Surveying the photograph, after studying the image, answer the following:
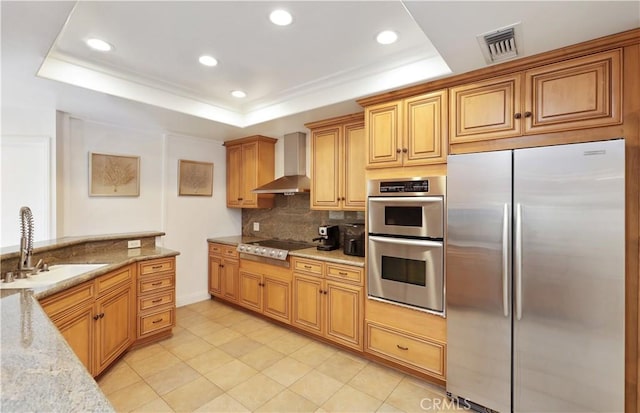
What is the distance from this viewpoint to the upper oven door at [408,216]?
234 centimetres

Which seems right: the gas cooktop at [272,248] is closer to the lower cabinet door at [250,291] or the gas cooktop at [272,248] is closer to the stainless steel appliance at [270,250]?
the stainless steel appliance at [270,250]

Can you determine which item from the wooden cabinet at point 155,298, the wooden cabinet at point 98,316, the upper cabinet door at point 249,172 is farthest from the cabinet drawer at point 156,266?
the upper cabinet door at point 249,172

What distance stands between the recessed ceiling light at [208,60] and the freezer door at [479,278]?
2002 millimetres

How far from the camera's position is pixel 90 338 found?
7.44ft

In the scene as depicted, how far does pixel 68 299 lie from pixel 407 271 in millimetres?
2430

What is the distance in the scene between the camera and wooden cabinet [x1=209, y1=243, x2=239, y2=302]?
4082 mm

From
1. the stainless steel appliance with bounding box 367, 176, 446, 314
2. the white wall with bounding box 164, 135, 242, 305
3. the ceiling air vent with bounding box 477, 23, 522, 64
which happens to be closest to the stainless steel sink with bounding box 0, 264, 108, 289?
the white wall with bounding box 164, 135, 242, 305

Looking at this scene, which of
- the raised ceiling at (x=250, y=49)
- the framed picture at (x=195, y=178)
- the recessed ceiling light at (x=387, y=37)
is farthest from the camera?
the framed picture at (x=195, y=178)

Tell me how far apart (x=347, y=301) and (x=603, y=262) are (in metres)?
1.89

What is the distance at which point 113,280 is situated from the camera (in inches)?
103

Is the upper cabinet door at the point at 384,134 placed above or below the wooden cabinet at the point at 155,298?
above

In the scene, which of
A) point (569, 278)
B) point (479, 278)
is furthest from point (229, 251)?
point (569, 278)

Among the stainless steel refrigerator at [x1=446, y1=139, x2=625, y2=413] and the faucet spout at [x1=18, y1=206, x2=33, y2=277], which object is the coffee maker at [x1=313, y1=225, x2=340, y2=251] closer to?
the stainless steel refrigerator at [x1=446, y1=139, x2=625, y2=413]

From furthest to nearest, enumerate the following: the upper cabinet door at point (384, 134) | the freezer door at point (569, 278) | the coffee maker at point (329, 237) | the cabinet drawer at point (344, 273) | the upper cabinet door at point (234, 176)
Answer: the upper cabinet door at point (234, 176) < the coffee maker at point (329, 237) < the cabinet drawer at point (344, 273) < the upper cabinet door at point (384, 134) < the freezer door at point (569, 278)
